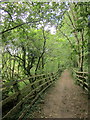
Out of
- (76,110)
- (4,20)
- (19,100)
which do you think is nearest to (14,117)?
(19,100)

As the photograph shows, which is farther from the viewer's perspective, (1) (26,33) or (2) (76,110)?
(1) (26,33)

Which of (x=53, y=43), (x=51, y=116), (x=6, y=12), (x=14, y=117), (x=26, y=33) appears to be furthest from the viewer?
(x=53, y=43)

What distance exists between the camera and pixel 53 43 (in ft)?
32.3

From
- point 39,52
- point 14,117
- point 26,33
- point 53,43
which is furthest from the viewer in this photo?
point 53,43

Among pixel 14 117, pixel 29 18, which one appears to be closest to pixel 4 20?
pixel 29 18

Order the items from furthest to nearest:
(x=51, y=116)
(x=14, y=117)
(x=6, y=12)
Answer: (x=6, y=12), (x=51, y=116), (x=14, y=117)

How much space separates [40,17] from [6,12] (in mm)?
1471

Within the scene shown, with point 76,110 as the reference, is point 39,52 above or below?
above

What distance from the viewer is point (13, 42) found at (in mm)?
5938

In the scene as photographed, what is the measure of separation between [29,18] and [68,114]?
4.15 metres

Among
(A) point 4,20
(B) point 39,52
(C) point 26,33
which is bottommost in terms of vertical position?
(B) point 39,52

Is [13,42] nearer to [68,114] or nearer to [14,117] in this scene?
[14,117]

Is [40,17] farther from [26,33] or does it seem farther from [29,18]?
[26,33]

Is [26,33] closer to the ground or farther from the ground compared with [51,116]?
farther from the ground
